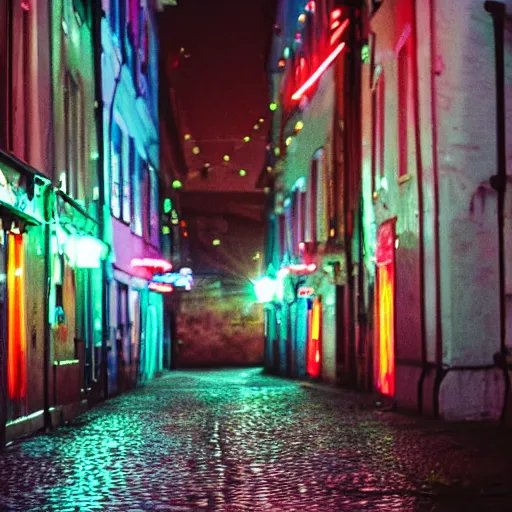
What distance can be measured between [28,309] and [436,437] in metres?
5.20

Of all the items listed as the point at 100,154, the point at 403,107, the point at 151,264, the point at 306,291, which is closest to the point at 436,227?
the point at 403,107

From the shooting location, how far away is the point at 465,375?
1259 cm

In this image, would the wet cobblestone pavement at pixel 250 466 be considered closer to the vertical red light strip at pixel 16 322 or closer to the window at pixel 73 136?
the vertical red light strip at pixel 16 322

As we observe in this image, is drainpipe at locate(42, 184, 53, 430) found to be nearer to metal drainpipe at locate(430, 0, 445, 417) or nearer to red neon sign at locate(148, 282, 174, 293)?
metal drainpipe at locate(430, 0, 445, 417)

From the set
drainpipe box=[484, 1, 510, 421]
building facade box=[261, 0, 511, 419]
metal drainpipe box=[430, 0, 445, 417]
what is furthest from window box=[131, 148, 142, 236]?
drainpipe box=[484, 1, 510, 421]

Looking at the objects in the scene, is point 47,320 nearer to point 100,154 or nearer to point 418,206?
point 418,206

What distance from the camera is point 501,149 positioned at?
1284cm

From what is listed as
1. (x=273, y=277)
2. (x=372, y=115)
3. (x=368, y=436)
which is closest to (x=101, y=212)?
(x=372, y=115)

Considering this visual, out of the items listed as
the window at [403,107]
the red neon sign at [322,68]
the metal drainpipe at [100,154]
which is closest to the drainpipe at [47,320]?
the metal drainpipe at [100,154]

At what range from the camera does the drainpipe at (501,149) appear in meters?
12.7

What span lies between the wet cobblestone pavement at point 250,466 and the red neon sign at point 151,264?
10367mm

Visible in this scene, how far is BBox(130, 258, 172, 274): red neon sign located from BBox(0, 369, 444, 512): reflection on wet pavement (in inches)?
386

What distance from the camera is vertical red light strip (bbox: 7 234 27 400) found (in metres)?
10.8

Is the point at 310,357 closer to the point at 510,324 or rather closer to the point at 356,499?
the point at 510,324
